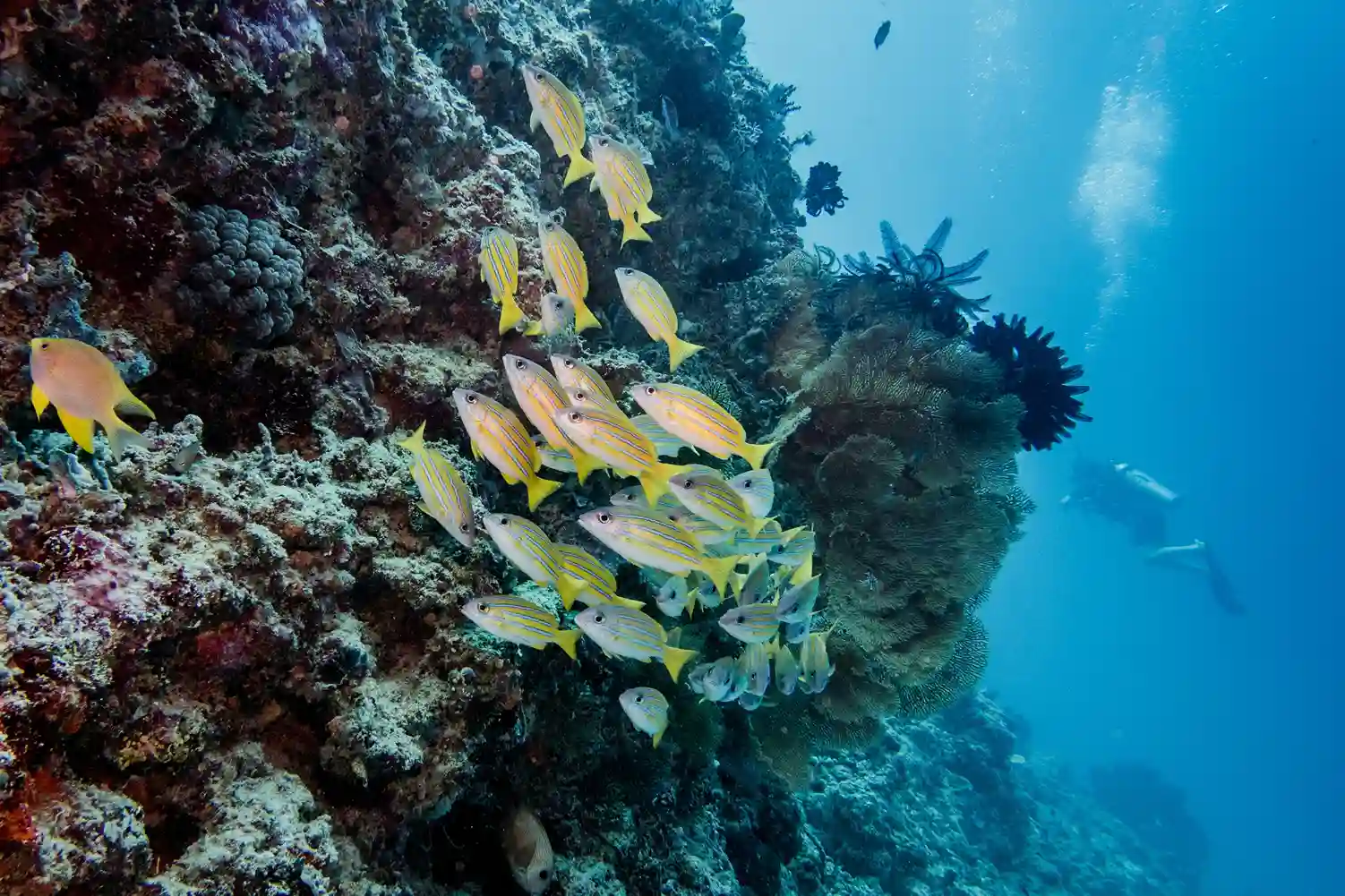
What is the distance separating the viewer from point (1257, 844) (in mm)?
55125

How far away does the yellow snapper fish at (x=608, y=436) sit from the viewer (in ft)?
8.34

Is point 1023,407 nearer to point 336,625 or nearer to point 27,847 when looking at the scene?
point 336,625

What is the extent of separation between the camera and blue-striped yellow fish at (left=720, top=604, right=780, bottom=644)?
12.9 feet

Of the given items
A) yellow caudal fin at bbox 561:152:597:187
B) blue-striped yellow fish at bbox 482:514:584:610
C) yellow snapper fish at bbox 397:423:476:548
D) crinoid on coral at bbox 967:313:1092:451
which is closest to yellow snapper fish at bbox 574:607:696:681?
blue-striped yellow fish at bbox 482:514:584:610

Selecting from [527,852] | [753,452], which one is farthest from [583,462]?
[527,852]

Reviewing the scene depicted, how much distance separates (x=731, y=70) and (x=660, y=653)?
30.3 feet

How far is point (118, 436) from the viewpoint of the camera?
204 centimetres

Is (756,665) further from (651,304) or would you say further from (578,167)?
(578,167)

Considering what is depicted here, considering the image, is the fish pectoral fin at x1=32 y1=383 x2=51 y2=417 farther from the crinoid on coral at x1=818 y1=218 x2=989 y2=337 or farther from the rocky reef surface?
the crinoid on coral at x1=818 y1=218 x2=989 y2=337

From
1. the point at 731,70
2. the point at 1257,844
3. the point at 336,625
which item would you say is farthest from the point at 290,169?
the point at 1257,844

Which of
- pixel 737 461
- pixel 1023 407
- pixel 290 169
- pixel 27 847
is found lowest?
pixel 27 847

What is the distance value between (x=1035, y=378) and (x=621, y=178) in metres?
5.93

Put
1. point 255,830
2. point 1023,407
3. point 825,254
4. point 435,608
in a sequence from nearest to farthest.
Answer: point 255,830
point 435,608
point 1023,407
point 825,254

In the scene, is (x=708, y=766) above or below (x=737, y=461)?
below
